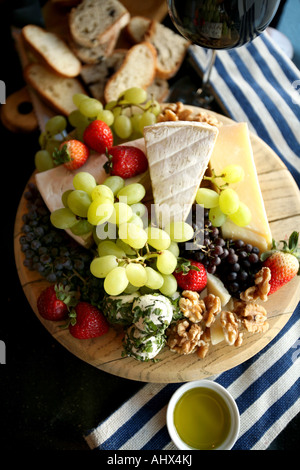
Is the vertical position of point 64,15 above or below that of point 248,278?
above

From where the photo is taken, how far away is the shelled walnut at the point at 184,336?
970 mm

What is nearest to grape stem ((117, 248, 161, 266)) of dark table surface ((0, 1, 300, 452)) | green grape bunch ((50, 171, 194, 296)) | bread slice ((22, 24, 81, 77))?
green grape bunch ((50, 171, 194, 296))

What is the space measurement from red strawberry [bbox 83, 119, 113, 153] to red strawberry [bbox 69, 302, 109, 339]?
41cm

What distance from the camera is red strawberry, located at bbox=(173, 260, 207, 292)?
3.23ft

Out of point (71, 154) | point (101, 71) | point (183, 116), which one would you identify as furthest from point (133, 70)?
point (71, 154)

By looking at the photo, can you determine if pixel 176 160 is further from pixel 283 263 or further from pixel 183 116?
pixel 283 263

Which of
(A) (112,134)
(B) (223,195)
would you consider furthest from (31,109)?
(B) (223,195)

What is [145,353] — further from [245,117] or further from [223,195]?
[245,117]

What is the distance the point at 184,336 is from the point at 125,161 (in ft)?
1.48

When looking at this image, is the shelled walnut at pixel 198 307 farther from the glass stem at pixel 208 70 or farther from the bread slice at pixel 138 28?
the bread slice at pixel 138 28

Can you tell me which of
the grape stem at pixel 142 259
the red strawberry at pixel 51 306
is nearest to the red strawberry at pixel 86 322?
the red strawberry at pixel 51 306

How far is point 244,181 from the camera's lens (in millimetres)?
1124

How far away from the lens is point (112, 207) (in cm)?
95

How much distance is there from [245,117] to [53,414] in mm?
1070
